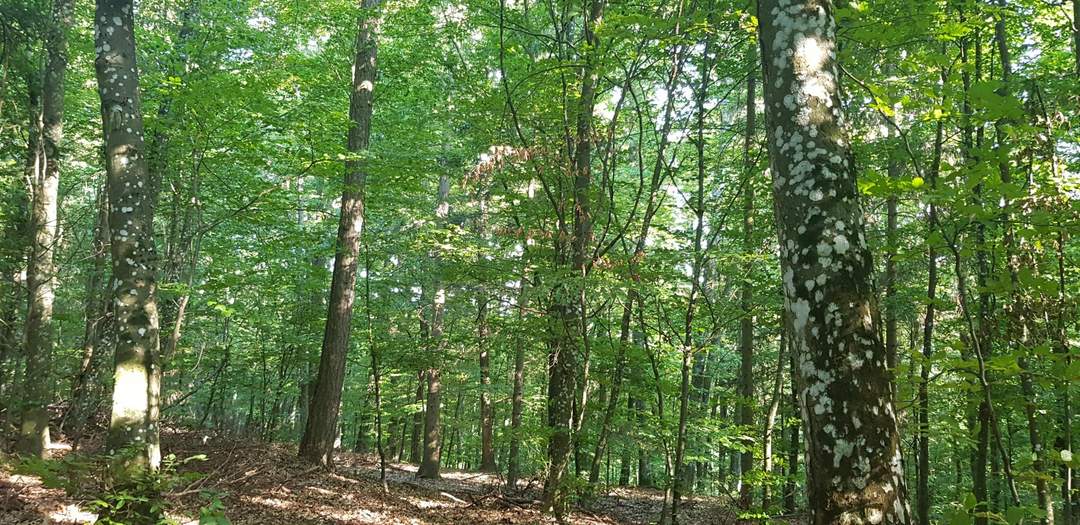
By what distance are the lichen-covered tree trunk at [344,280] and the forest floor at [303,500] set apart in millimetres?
572

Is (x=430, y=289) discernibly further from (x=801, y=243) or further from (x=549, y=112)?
(x=801, y=243)

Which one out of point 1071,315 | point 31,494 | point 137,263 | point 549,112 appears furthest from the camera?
point 549,112

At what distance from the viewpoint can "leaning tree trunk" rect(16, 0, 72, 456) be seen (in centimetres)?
792

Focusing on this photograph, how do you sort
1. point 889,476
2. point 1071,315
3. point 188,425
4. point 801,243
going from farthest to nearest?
point 188,425 → point 1071,315 → point 801,243 → point 889,476

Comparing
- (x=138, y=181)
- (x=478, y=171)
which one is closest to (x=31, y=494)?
(x=138, y=181)

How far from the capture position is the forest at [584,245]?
2.91 metres

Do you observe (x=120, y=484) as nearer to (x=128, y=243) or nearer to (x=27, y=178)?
(x=128, y=243)

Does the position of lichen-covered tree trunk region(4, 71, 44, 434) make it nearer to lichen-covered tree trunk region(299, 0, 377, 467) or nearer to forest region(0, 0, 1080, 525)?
forest region(0, 0, 1080, 525)

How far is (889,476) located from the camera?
236 centimetres

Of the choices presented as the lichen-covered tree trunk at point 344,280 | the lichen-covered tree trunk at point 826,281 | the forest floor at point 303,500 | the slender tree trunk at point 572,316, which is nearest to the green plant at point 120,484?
the forest floor at point 303,500

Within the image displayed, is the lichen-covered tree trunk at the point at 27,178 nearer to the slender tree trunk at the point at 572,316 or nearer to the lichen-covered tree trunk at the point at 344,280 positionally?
the lichen-covered tree trunk at the point at 344,280

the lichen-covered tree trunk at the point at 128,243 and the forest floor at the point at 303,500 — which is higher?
Result: the lichen-covered tree trunk at the point at 128,243

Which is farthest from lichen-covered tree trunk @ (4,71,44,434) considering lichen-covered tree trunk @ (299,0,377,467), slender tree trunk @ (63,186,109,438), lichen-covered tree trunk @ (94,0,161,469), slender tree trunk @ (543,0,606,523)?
slender tree trunk @ (543,0,606,523)

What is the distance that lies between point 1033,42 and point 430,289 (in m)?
12.5
